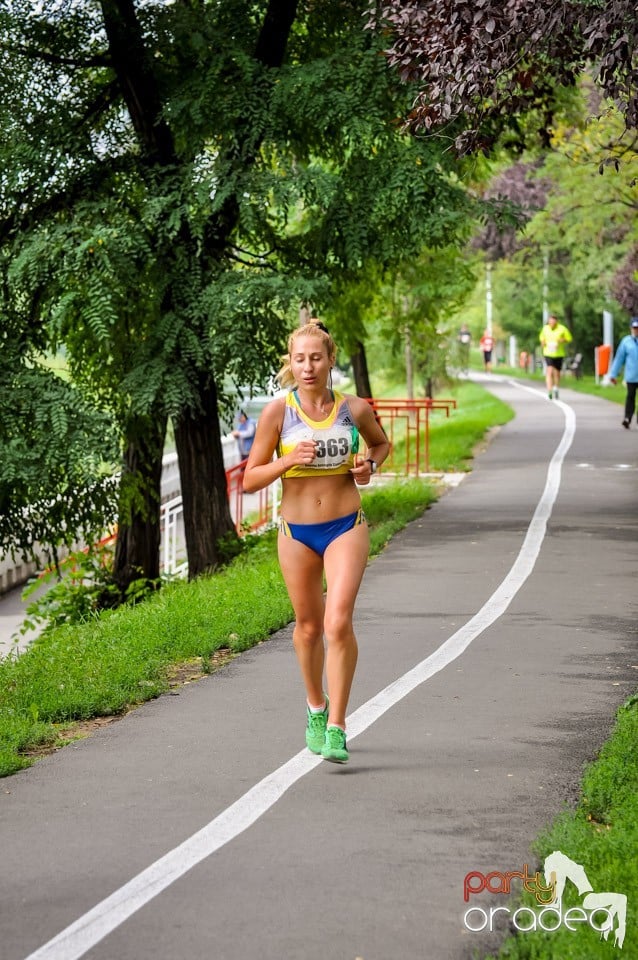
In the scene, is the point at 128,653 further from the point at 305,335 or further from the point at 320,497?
the point at 305,335

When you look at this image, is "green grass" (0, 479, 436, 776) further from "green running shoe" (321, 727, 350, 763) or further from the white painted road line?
"green running shoe" (321, 727, 350, 763)

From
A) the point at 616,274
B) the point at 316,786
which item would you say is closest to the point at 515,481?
the point at 316,786

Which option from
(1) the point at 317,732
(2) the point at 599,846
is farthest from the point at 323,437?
(2) the point at 599,846

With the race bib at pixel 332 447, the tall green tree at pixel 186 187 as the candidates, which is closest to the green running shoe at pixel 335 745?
the race bib at pixel 332 447

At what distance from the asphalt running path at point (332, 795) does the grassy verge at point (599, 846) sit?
0.11m

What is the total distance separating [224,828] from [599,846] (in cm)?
141

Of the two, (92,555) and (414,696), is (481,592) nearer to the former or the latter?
(414,696)

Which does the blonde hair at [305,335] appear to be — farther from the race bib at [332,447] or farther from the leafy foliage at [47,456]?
the leafy foliage at [47,456]

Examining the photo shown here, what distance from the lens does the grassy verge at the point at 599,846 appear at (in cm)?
461

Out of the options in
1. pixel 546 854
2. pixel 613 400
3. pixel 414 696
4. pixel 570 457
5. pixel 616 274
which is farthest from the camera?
pixel 616 274

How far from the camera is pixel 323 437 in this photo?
6.79m

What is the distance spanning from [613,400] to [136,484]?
27.0 meters

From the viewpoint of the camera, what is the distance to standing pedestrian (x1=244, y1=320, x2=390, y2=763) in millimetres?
6777

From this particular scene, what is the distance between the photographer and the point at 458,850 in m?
5.58
